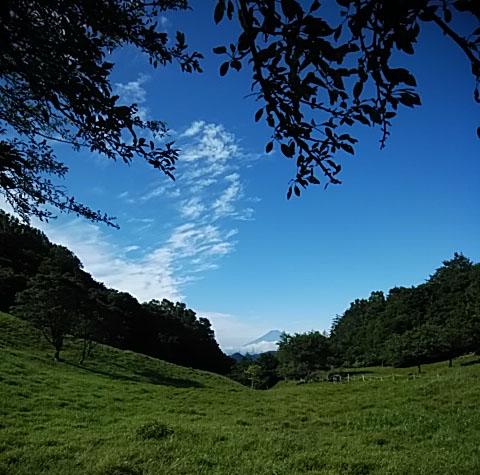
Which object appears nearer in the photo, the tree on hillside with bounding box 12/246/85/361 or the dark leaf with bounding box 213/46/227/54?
the dark leaf with bounding box 213/46/227/54

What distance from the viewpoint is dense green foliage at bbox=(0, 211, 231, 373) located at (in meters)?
39.4

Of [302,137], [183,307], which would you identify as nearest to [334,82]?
[302,137]

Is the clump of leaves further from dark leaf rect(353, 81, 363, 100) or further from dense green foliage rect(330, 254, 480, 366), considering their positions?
dense green foliage rect(330, 254, 480, 366)

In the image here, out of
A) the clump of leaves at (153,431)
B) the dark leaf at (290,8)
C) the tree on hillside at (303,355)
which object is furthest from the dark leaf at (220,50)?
the tree on hillside at (303,355)

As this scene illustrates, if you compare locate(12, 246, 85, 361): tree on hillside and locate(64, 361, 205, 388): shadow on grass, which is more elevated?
locate(12, 246, 85, 361): tree on hillside

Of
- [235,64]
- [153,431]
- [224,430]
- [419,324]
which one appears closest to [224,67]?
[235,64]

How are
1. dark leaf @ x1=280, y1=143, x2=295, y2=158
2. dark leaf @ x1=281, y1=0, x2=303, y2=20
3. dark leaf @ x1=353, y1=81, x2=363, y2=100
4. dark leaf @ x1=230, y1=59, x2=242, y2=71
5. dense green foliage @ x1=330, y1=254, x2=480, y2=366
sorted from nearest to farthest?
dark leaf @ x1=281, y1=0, x2=303, y2=20 < dark leaf @ x1=353, y1=81, x2=363, y2=100 < dark leaf @ x1=230, y1=59, x2=242, y2=71 < dark leaf @ x1=280, y1=143, x2=295, y2=158 < dense green foliage @ x1=330, y1=254, x2=480, y2=366

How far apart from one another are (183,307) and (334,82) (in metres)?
119

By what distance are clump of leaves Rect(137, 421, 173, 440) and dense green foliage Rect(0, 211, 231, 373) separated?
6.84 meters

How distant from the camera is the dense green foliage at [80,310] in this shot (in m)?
39.4

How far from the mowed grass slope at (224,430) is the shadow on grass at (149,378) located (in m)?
6.41

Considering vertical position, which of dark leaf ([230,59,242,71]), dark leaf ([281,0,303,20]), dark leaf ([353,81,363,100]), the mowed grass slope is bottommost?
the mowed grass slope

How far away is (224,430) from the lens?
1645 cm

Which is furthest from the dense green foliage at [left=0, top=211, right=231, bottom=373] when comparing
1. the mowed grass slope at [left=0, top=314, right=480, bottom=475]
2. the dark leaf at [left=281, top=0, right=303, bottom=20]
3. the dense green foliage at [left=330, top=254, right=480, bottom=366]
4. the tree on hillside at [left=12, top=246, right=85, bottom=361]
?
the dense green foliage at [left=330, top=254, right=480, bottom=366]
